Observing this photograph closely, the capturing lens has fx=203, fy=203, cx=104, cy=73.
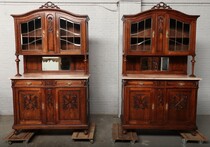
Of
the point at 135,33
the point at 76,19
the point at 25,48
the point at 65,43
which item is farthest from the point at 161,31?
the point at 25,48

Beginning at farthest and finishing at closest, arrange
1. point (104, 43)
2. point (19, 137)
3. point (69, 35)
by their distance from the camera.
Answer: point (104, 43) < point (69, 35) < point (19, 137)

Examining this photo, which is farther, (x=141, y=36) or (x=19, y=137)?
(x=141, y=36)

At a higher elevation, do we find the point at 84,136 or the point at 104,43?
the point at 104,43

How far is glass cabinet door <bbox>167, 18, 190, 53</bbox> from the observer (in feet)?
12.1

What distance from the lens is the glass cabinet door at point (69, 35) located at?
3.67 m

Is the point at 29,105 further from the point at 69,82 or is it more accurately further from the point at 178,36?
the point at 178,36

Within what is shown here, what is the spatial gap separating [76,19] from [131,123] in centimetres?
210

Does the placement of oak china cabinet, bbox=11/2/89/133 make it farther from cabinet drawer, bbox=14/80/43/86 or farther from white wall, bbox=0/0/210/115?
white wall, bbox=0/0/210/115

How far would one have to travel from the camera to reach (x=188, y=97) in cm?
360

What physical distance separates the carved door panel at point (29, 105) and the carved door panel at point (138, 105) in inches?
60.1

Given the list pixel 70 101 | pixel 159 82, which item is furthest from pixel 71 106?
pixel 159 82

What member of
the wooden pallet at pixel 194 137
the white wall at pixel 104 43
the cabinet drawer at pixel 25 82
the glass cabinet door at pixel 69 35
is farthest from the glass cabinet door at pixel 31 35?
the wooden pallet at pixel 194 137

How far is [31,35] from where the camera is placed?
145 inches

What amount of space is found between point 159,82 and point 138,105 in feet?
1.80
